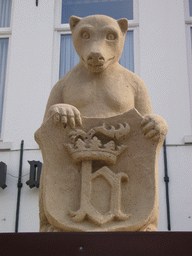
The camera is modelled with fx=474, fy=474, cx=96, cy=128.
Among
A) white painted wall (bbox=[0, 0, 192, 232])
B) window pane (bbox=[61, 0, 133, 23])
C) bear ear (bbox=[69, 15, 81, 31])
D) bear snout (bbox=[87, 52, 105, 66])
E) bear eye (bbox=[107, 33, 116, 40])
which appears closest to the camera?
bear snout (bbox=[87, 52, 105, 66])

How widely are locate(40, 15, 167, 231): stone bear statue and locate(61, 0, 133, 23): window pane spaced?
3.78m

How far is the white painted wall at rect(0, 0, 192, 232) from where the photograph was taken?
585 centimetres

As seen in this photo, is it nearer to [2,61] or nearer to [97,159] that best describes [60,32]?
[2,61]

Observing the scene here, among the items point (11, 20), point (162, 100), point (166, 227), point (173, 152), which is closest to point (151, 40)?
point (162, 100)

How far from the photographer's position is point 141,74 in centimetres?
646

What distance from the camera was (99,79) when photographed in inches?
132

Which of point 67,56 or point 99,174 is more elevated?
point 67,56

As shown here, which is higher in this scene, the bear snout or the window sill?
the bear snout

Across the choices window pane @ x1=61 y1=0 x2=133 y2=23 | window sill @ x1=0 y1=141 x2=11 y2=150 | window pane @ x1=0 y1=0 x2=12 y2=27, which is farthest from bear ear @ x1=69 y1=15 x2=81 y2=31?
window pane @ x1=0 y1=0 x2=12 y2=27

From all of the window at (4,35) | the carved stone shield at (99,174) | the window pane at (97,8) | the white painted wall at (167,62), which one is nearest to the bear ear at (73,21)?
the carved stone shield at (99,174)

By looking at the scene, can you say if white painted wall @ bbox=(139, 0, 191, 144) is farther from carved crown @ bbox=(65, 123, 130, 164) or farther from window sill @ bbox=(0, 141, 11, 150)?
carved crown @ bbox=(65, 123, 130, 164)

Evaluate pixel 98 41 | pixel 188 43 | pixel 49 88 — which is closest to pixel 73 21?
pixel 98 41

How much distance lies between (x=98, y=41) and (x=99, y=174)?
0.93 meters
